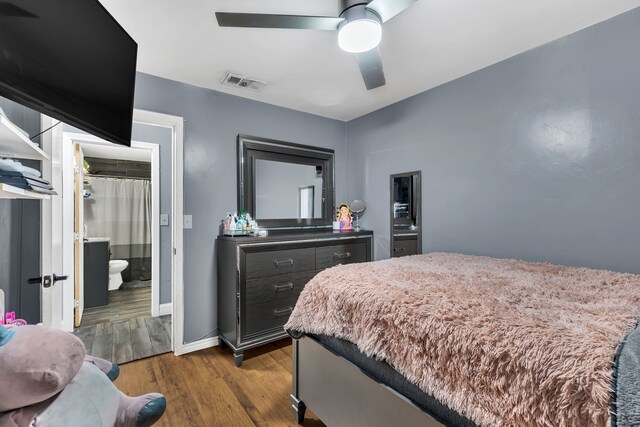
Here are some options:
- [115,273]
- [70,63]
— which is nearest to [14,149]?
[70,63]

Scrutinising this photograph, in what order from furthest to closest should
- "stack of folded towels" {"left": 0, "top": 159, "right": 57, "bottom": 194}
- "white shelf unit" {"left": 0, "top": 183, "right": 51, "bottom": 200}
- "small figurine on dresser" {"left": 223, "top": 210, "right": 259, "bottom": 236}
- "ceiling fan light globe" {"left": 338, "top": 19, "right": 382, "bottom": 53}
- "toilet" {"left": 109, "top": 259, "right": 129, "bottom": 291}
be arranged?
1. "toilet" {"left": 109, "top": 259, "right": 129, "bottom": 291}
2. "small figurine on dresser" {"left": 223, "top": 210, "right": 259, "bottom": 236}
3. "ceiling fan light globe" {"left": 338, "top": 19, "right": 382, "bottom": 53}
4. "stack of folded towels" {"left": 0, "top": 159, "right": 57, "bottom": 194}
5. "white shelf unit" {"left": 0, "top": 183, "right": 51, "bottom": 200}

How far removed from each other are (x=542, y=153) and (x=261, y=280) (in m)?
2.30

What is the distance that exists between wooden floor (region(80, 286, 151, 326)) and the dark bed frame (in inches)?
108

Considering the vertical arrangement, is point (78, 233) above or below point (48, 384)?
above

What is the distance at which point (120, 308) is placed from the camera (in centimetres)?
369

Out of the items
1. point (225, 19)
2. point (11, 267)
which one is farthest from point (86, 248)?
point (225, 19)

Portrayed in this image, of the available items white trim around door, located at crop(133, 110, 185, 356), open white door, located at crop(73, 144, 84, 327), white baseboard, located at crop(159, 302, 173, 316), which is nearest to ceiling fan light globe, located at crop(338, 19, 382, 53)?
white trim around door, located at crop(133, 110, 185, 356)

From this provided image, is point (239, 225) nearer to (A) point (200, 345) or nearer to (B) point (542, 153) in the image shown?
(A) point (200, 345)

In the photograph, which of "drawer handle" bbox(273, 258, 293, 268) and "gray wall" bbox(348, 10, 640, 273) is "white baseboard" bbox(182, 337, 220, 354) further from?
"gray wall" bbox(348, 10, 640, 273)

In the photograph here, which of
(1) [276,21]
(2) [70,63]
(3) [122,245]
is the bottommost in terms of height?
(3) [122,245]

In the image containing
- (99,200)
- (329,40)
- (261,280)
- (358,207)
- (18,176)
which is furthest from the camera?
(99,200)

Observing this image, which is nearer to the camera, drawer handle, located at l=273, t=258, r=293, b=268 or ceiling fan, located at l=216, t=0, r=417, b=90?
ceiling fan, located at l=216, t=0, r=417, b=90

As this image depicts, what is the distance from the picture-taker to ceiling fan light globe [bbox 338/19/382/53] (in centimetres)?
143

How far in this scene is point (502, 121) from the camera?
222 cm
